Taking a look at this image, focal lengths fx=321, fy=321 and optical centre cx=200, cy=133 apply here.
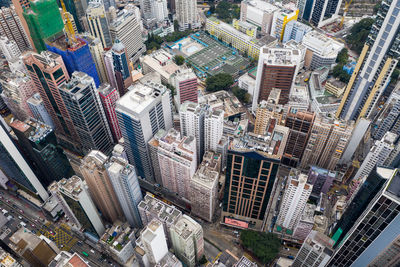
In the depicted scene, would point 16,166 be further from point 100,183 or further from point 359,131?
point 359,131

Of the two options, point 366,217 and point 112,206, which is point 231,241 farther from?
point 366,217

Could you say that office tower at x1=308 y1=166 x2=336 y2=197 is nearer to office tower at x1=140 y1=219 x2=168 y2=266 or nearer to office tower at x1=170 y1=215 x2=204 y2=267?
office tower at x1=170 y1=215 x2=204 y2=267

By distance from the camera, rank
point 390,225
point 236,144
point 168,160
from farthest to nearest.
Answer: point 168,160 < point 236,144 < point 390,225

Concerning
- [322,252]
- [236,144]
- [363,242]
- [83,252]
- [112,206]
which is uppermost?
[236,144]

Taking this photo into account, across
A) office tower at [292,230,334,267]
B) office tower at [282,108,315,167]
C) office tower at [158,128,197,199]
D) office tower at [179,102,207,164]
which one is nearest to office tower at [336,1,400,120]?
office tower at [282,108,315,167]

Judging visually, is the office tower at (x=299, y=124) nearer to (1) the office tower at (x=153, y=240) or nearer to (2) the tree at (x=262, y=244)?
(2) the tree at (x=262, y=244)

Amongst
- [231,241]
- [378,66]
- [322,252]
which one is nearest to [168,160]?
[231,241]

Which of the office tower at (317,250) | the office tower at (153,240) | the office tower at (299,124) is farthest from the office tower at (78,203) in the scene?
the office tower at (299,124)

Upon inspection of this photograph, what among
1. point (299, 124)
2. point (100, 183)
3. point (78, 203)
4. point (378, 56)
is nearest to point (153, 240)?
point (78, 203)
